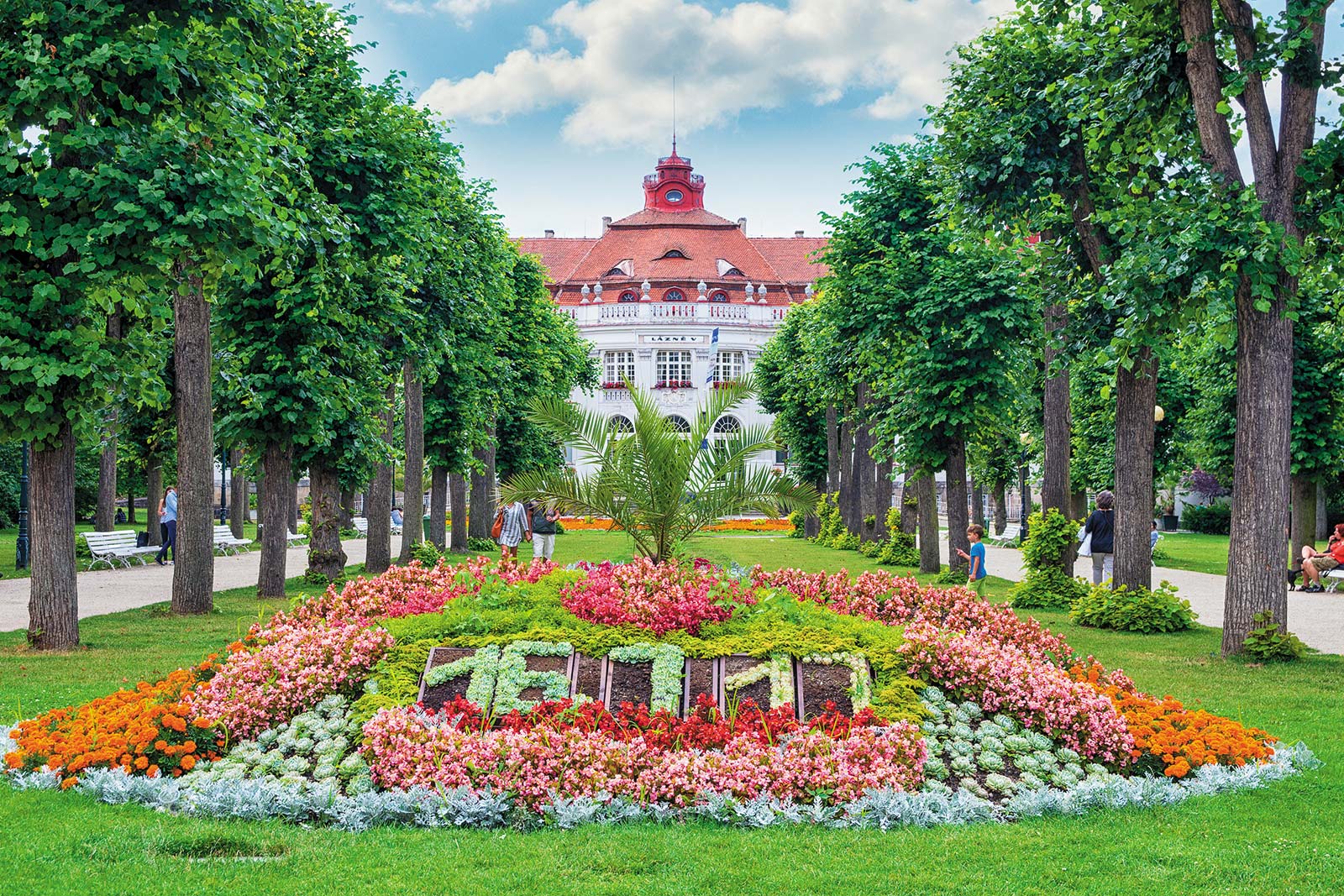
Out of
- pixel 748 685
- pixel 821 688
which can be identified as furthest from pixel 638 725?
pixel 821 688

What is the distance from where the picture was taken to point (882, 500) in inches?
1329

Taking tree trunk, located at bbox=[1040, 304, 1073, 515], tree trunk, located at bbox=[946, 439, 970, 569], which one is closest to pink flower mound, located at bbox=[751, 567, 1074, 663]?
tree trunk, located at bbox=[1040, 304, 1073, 515]

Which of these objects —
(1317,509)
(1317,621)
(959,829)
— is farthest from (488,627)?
(1317,509)

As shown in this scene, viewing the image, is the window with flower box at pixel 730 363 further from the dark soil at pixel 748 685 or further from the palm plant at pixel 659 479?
the dark soil at pixel 748 685

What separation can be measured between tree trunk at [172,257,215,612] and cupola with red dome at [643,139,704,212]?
81.1m

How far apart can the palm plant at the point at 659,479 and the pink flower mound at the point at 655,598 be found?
38.0 inches

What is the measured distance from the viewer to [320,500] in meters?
20.2

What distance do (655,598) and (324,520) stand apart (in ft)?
43.1

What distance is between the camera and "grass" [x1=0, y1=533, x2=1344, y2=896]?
5.05 meters

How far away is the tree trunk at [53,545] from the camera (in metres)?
11.4

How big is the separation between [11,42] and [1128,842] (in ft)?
35.2

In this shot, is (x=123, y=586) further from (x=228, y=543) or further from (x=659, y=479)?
(x=659, y=479)

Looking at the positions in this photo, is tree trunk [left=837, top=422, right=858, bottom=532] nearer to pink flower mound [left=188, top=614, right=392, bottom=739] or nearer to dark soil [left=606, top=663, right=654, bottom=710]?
dark soil [left=606, top=663, right=654, bottom=710]

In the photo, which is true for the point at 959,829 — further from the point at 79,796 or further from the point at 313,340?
the point at 313,340
